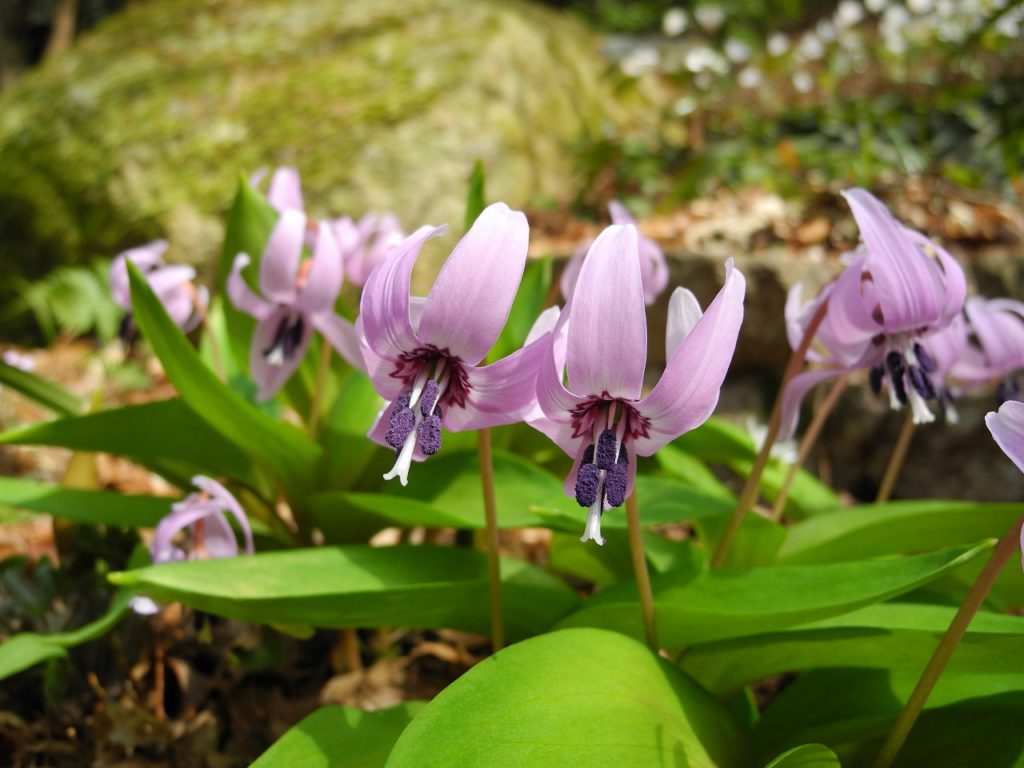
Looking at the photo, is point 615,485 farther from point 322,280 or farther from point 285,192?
point 285,192

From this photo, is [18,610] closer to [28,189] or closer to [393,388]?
[393,388]

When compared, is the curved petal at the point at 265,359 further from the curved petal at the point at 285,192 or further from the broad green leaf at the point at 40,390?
the broad green leaf at the point at 40,390

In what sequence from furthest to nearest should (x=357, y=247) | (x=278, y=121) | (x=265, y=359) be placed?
(x=278, y=121) < (x=357, y=247) < (x=265, y=359)

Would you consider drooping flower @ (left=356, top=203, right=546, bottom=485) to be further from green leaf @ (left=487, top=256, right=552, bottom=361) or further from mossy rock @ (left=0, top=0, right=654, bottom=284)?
mossy rock @ (left=0, top=0, right=654, bottom=284)

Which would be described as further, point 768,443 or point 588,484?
point 768,443

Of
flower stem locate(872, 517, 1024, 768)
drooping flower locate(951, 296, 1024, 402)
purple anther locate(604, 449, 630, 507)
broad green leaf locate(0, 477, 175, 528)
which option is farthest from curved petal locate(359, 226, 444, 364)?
drooping flower locate(951, 296, 1024, 402)

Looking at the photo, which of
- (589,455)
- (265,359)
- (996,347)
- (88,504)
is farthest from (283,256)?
(996,347)

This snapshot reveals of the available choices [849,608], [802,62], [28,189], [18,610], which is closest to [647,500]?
[849,608]
